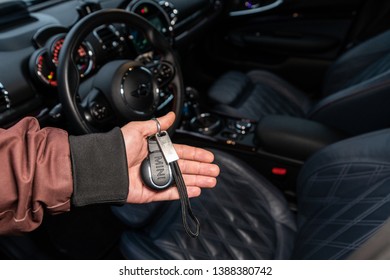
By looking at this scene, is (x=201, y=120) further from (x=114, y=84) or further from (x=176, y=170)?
(x=176, y=170)

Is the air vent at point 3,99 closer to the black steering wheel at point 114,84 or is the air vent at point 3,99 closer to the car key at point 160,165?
the black steering wheel at point 114,84

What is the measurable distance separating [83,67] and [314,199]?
0.86m

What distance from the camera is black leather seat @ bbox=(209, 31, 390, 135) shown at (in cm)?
115

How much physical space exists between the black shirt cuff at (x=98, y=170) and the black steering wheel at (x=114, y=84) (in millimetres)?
187

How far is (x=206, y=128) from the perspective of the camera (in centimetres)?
154

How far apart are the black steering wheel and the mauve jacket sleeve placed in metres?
0.20

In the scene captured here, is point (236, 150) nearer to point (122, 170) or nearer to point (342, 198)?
point (342, 198)

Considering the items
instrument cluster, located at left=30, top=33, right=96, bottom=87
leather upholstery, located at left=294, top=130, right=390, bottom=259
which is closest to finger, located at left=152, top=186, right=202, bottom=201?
leather upholstery, located at left=294, top=130, right=390, bottom=259

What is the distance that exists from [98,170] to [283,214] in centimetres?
70

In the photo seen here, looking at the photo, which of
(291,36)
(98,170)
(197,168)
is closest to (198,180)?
(197,168)

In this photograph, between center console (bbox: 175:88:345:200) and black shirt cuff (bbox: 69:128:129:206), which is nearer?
black shirt cuff (bbox: 69:128:129:206)

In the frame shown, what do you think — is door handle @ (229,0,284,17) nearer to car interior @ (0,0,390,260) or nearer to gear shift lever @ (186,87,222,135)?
car interior @ (0,0,390,260)
